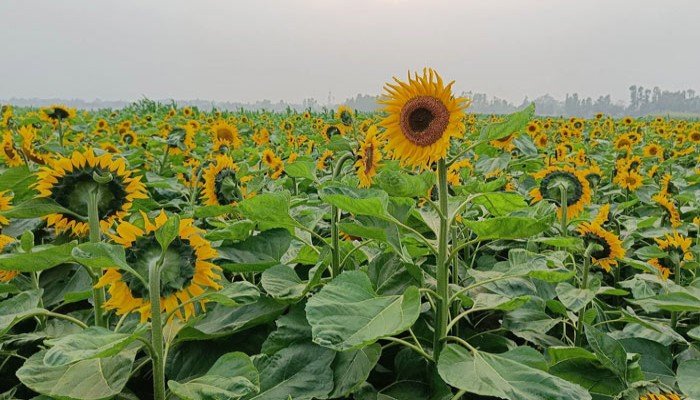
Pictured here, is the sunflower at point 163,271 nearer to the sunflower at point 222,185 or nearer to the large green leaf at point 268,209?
the large green leaf at point 268,209

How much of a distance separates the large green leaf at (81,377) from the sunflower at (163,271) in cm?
11

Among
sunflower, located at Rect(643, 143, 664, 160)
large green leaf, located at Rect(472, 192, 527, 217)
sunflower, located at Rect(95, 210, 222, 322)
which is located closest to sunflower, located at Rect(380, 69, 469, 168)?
large green leaf, located at Rect(472, 192, 527, 217)

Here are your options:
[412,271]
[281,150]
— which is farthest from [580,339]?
[281,150]

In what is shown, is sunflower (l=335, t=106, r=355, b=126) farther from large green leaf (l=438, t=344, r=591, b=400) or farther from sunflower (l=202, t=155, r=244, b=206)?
large green leaf (l=438, t=344, r=591, b=400)

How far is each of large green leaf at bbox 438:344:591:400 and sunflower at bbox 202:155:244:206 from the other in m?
1.40

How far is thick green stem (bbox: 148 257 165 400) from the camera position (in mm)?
1093

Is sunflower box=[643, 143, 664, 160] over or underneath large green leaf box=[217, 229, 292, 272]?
over

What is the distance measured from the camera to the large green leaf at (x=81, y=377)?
1102mm

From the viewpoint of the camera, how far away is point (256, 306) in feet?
4.59

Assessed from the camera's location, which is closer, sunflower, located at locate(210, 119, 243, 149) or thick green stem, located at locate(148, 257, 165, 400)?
thick green stem, located at locate(148, 257, 165, 400)

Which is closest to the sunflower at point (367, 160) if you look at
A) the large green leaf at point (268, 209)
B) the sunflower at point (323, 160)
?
the large green leaf at point (268, 209)

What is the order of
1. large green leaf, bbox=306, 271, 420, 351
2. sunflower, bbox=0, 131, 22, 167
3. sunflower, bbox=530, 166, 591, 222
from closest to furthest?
large green leaf, bbox=306, 271, 420, 351 → sunflower, bbox=530, 166, 591, 222 → sunflower, bbox=0, 131, 22, 167

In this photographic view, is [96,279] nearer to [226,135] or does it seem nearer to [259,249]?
[259,249]

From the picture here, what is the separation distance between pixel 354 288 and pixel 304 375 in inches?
8.7
